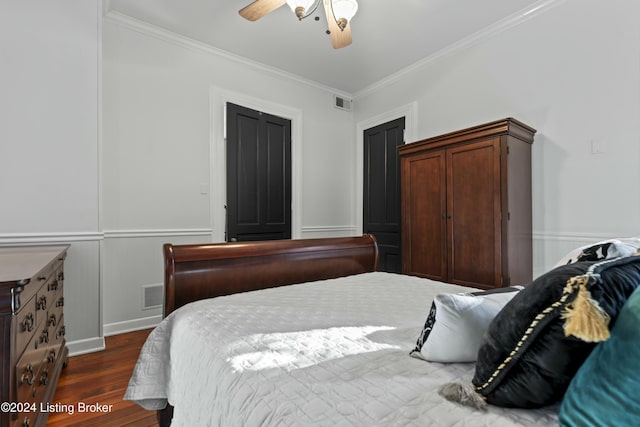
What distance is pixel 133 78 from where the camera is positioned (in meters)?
2.88

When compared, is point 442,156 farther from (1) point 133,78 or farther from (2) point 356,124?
(1) point 133,78

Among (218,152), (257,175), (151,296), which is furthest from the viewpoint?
(257,175)

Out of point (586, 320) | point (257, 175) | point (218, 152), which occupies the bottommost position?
point (586, 320)

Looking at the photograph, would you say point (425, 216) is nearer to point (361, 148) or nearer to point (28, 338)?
point (361, 148)

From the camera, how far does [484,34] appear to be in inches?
117

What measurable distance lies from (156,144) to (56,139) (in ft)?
2.75

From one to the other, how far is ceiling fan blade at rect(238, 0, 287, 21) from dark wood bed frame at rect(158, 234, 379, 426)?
63.7 inches

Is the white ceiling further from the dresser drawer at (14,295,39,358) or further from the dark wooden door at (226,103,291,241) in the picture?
the dresser drawer at (14,295,39,358)

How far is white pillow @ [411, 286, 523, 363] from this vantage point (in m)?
0.77

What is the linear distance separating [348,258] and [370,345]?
1.29 meters

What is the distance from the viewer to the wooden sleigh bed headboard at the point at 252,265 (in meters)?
1.52

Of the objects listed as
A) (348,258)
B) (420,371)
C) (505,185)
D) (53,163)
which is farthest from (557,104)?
(53,163)

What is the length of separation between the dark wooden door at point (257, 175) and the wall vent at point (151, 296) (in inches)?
32.5

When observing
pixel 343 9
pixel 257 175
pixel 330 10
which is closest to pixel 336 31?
pixel 330 10
